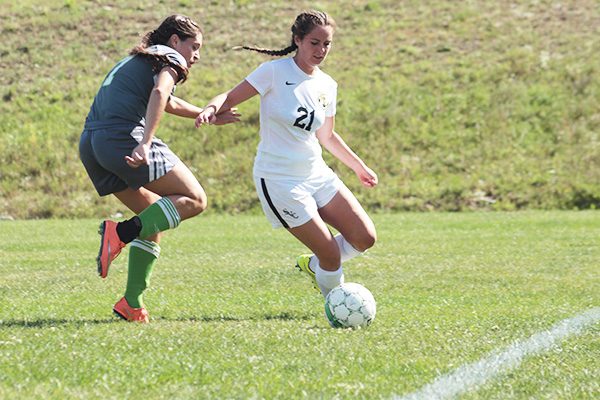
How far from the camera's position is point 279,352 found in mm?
4363

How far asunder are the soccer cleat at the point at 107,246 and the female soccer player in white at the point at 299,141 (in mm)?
1179

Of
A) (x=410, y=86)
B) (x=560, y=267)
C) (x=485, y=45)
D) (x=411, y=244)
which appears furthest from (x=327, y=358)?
(x=485, y=45)

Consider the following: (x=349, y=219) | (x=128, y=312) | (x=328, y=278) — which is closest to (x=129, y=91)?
(x=128, y=312)

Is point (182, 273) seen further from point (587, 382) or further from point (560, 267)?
point (587, 382)

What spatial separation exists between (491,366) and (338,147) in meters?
2.86

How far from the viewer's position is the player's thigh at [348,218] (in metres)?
5.96

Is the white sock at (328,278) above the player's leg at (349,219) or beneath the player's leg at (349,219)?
beneath

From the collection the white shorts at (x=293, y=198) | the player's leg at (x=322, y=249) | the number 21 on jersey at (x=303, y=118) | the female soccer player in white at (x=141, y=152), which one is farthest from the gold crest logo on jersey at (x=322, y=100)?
the female soccer player in white at (x=141, y=152)

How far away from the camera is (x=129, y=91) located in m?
5.27

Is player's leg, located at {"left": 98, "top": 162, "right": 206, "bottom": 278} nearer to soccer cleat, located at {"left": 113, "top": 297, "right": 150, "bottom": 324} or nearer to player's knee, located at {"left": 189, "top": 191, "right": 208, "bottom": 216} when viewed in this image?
player's knee, located at {"left": 189, "top": 191, "right": 208, "bottom": 216}

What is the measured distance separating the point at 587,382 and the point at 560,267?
6.09 m

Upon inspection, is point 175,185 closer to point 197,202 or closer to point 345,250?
point 197,202

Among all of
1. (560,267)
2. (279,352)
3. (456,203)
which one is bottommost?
(456,203)

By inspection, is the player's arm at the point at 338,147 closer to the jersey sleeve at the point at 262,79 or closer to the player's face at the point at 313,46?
the player's face at the point at 313,46
